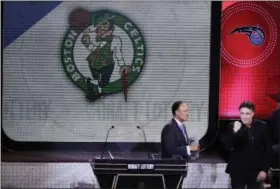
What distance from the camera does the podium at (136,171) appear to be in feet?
18.6

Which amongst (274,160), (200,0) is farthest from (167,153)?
(200,0)

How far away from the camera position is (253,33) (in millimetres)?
8242

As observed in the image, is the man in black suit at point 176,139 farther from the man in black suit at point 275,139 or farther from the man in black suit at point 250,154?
the man in black suit at point 275,139

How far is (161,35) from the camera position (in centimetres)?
811

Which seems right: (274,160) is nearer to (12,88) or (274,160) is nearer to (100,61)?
(100,61)

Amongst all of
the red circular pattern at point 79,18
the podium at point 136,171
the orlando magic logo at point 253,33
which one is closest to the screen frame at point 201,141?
the orlando magic logo at point 253,33

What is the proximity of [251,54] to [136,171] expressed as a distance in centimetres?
319

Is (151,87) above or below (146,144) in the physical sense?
above

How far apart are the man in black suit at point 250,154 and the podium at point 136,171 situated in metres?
→ 0.69

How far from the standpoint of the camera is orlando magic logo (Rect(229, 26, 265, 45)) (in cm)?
823

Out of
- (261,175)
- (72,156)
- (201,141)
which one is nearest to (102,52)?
(72,156)

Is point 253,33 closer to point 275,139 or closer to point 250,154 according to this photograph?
point 275,139

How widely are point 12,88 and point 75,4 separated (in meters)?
1.35

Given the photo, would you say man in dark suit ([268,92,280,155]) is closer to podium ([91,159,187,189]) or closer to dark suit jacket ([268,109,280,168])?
dark suit jacket ([268,109,280,168])
